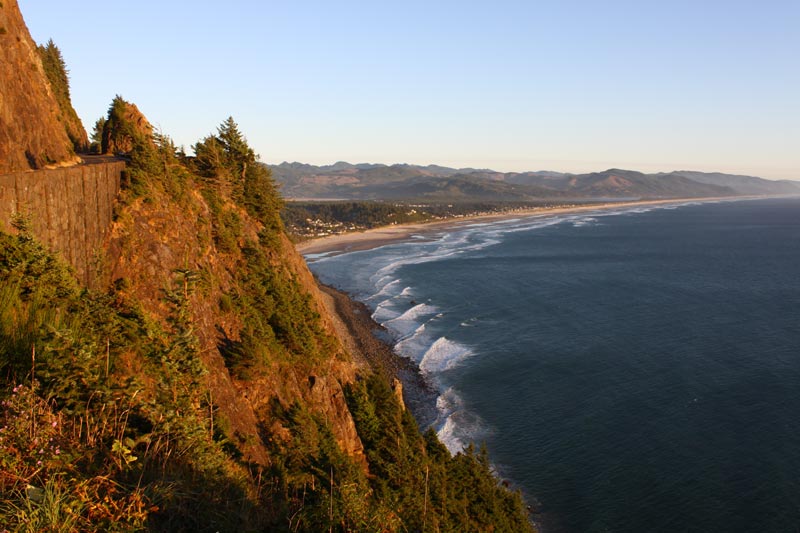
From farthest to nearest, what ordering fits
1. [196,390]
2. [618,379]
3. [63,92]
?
[618,379]
[63,92]
[196,390]

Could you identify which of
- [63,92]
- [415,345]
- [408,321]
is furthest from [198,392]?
[408,321]

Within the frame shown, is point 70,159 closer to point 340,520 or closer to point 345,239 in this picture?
point 340,520

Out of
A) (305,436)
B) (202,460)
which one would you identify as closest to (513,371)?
(305,436)

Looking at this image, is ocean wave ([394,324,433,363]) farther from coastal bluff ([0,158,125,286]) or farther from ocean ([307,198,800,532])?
coastal bluff ([0,158,125,286])

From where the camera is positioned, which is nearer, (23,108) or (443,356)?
(23,108)

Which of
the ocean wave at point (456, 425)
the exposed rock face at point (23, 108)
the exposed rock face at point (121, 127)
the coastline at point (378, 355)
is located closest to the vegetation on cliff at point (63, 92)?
the exposed rock face at point (121, 127)

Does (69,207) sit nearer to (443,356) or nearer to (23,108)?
(23,108)

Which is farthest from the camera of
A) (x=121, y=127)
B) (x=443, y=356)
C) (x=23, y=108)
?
(x=443, y=356)
